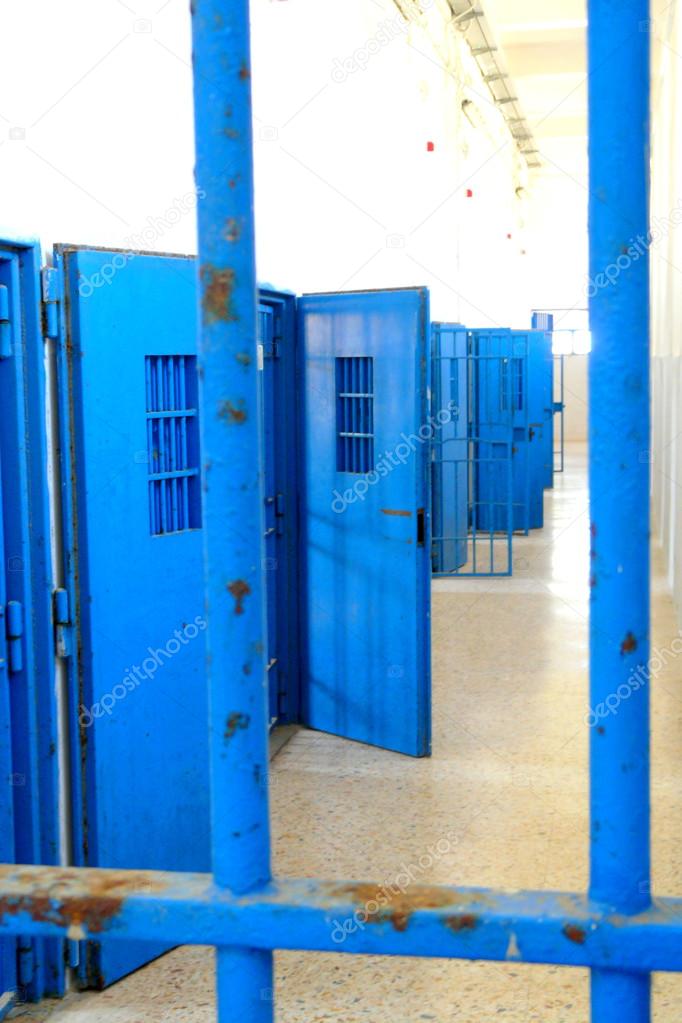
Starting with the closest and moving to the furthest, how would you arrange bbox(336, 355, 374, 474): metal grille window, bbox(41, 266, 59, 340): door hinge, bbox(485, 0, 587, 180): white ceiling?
1. bbox(41, 266, 59, 340): door hinge
2. bbox(336, 355, 374, 474): metal grille window
3. bbox(485, 0, 587, 180): white ceiling

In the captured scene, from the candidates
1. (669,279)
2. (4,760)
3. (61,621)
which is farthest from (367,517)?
(669,279)

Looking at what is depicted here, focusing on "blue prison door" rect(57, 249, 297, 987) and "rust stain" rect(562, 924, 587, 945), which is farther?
"blue prison door" rect(57, 249, 297, 987)

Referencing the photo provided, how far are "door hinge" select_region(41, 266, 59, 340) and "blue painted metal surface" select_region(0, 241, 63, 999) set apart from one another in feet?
0.11

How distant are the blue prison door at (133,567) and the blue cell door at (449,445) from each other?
6.13 metres

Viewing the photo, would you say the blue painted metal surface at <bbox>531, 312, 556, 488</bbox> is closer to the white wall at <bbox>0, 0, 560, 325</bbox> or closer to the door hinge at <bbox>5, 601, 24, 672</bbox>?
the white wall at <bbox>0, 0, 560, 325</bbox>

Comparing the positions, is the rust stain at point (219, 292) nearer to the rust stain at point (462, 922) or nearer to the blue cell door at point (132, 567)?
the rust stain at point (462, 922)

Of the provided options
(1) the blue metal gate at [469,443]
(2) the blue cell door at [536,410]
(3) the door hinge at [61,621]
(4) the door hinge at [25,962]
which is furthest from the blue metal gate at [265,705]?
(2) the blue cell door at [536,410]

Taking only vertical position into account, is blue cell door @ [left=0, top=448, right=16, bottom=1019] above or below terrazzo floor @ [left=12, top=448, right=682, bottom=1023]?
above

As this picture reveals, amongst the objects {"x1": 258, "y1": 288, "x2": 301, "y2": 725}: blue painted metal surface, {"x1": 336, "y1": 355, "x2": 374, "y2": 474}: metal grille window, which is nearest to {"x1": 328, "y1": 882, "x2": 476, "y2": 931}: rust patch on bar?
{"x1": 336, "y1": 355, "x2": 374, "y2": 474}: metal grille window

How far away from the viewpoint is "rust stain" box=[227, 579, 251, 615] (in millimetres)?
1243

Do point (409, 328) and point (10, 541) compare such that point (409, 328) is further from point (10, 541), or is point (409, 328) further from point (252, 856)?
point (252, 856)

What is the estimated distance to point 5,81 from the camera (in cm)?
309

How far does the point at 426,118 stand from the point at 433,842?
7283 mm

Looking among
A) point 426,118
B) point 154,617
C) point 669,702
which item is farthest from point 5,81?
point 426,118
